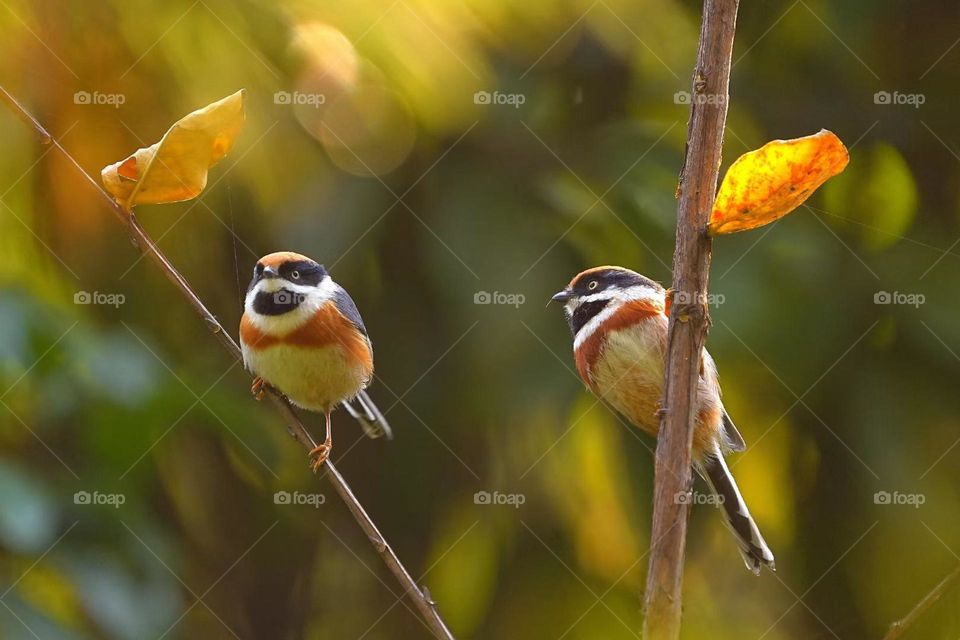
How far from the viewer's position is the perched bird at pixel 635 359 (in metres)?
2.98

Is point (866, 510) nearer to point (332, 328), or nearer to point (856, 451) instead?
point (856, 451)

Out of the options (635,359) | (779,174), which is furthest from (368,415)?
(779,174)

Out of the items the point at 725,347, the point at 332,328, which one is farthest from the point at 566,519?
the point at 332,328

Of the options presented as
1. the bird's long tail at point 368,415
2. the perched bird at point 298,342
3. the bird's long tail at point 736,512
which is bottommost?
the bird's long tail at point 736,512

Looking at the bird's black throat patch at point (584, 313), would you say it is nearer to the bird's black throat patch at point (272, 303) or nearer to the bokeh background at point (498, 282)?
the bokeh background at point (498, 282)

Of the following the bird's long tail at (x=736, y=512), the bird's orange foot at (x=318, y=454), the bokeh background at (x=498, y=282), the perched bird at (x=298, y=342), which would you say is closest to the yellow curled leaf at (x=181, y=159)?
the bird's orange foot at (x=318, y=454)

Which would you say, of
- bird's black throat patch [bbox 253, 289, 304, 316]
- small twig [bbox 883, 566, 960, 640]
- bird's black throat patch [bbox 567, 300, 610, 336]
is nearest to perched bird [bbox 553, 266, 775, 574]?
bird's black throat patch [bbox 567, 300, 610, 336]

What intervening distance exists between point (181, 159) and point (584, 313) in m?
1.79

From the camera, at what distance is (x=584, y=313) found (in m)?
3.19

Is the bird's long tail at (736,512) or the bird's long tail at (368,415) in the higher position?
the bird's long tail at (368,415)

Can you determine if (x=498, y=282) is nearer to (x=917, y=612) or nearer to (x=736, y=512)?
(x=736, y=512)

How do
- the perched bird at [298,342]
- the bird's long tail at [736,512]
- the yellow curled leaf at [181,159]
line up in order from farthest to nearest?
the perched bird at [298,342], the bird's long tail at [736,512], the yellow curled leaf at [181,159]

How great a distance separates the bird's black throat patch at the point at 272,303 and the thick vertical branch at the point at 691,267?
153 centimetres

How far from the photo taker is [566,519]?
143 inches
